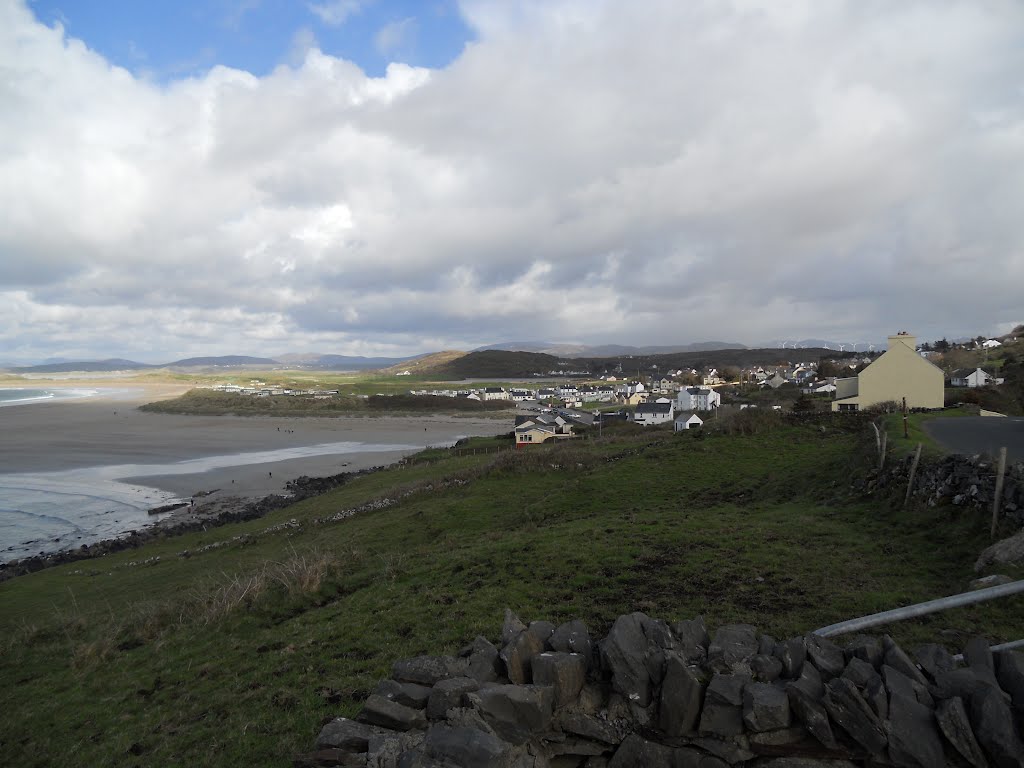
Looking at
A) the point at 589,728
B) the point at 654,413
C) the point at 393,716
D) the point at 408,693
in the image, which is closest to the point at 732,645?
the point at 589,728

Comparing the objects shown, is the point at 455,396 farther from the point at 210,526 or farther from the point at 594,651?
the point at 594,651

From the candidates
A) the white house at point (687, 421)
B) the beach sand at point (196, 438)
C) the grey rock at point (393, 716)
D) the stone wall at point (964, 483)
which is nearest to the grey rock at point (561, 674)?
the grey rock at point (393, 716)

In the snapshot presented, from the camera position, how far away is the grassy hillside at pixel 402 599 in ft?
26.9

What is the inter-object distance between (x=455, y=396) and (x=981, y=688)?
147312 millimetres

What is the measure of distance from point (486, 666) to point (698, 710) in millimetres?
2178

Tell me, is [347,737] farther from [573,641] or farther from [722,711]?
[722,711]

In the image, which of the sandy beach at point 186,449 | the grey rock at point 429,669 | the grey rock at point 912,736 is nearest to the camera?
the grey rock at point 912,736

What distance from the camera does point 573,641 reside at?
6.02 metres

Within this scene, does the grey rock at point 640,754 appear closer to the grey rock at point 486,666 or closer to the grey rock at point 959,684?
the grey rock at point 486,666

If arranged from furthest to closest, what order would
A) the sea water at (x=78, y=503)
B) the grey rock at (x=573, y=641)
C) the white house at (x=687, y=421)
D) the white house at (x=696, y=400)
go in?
the white house at (x=696, y=400) < the white house at (x=687, y=421) < the sea water at (x=78, y=503) < the grey rock at (x=573, y=641)

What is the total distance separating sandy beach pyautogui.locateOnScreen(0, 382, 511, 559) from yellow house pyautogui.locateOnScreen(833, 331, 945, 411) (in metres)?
43.9

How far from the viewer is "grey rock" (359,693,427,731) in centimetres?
551

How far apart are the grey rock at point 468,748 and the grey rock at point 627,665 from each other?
4.13 ft

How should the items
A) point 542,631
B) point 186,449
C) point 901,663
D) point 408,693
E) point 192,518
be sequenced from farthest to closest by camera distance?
1. point 186,449
2. point 192,518
3. point 542,631
4. point 408,693
5. point 901,663
